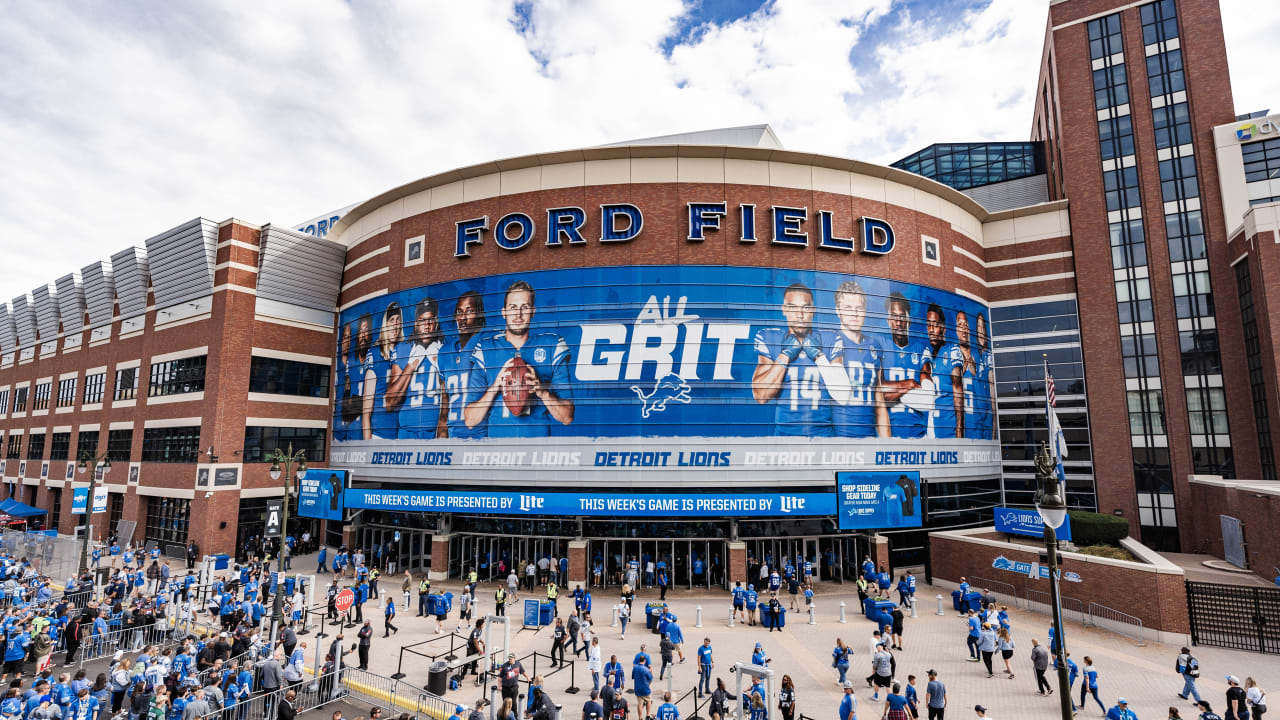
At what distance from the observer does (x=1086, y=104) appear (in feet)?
142

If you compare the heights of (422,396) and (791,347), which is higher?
(791,347)

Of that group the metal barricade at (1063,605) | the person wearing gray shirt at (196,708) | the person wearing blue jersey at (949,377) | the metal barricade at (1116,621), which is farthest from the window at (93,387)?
the metal barricade at (1116,621)

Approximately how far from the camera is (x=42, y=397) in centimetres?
6184

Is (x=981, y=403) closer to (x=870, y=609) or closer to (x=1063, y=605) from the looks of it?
(x=1063, y=605)

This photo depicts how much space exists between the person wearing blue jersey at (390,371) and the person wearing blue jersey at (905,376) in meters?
27.6

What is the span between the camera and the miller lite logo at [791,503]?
101 ft

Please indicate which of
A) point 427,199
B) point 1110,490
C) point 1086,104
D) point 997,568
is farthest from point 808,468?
point 1086,104

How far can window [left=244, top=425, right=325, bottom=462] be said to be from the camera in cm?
4125

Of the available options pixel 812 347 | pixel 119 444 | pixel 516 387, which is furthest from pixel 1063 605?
pixel 119 444

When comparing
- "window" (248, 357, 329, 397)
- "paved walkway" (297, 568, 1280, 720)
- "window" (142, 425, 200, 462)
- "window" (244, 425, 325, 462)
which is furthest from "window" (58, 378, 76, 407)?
"paved walkway" (297, 568, 1280, 720)

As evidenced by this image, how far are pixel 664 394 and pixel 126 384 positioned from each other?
45257mm

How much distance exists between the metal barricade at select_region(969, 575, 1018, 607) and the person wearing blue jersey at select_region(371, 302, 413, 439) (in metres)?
31.6

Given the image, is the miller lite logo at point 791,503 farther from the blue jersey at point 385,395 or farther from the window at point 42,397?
the window at point 42,397

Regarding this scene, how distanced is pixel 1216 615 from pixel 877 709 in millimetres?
16076
